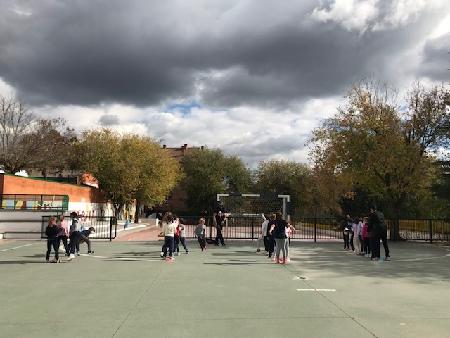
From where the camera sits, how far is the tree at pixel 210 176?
74.6 m

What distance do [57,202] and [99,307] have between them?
25.8 meters

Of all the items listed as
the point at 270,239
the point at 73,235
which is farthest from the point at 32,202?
the point at 270,239

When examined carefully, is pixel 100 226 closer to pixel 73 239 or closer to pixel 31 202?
pixel 31 202

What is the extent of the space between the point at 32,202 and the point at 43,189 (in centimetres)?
920

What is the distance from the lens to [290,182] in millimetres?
72312

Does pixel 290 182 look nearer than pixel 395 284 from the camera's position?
No

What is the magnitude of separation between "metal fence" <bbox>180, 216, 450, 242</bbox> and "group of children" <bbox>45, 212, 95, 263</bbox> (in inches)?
305

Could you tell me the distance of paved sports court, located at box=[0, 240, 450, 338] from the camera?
6.69 m

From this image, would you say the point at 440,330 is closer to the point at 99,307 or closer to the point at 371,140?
the point at 99,307

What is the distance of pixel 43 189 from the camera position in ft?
130

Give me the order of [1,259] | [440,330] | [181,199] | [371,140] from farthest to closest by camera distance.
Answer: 1. [181,199]
2. [371,140]
3. [1,259]
4. [440,330]

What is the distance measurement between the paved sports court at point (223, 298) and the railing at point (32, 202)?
14.0 metres

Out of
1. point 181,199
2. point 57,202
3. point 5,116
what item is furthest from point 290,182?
point 57,202

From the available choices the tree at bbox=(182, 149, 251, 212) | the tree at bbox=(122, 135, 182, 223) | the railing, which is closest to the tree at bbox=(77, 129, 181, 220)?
the tree at bbox=(122, 135, 182, 223)
